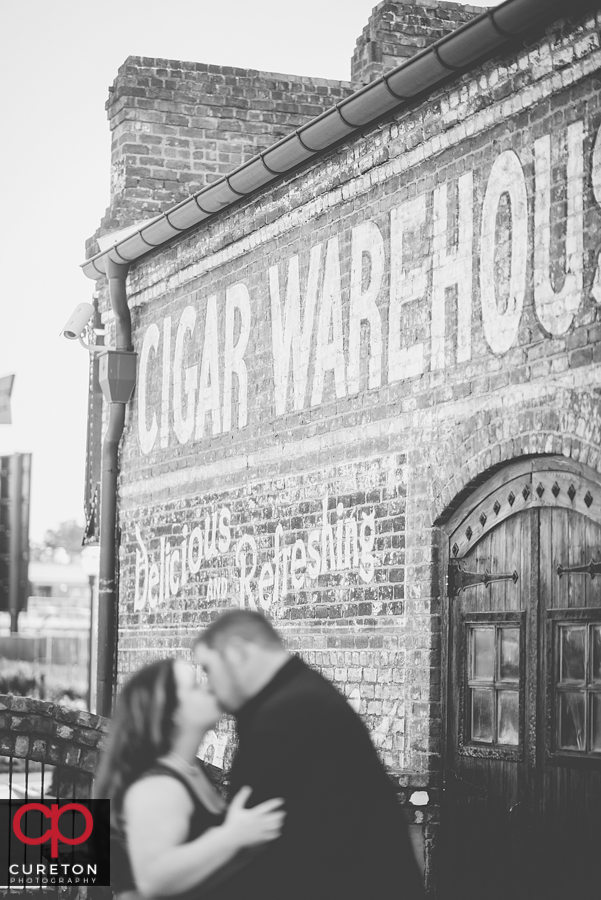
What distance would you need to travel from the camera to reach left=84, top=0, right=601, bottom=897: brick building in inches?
256

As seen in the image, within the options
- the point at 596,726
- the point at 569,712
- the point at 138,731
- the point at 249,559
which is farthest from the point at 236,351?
the point at 138,731

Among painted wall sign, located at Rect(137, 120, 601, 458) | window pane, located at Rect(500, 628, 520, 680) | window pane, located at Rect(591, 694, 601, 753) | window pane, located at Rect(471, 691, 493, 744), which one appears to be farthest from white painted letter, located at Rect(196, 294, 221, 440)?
window pane, located at Rect(591, 694, 601, 753)

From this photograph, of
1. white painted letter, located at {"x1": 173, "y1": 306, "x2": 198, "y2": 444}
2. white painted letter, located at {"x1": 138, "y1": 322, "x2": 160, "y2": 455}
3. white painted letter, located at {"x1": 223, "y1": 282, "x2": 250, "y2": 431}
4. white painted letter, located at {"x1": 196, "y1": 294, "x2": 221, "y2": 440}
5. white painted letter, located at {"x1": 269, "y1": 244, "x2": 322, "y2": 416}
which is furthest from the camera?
white painted letter, located at {"x1": 138, "y1": 322, "x2": 160, "y2": 455}

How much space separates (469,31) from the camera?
6965 mm

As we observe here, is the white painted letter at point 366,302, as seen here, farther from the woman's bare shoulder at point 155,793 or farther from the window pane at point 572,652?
the woman's bare shoulder at point 155,793

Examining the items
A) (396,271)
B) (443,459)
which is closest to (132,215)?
(396,271)

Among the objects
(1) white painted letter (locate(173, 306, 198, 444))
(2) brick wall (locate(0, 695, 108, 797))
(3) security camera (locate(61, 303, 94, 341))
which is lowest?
(2) brick wall (locate(0, 695, 108, 797))

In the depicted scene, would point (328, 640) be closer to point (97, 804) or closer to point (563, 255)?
point (563, 255)

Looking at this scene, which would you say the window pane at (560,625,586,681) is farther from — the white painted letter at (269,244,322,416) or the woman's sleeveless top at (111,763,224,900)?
the white painted letter at (269,244,322,416)

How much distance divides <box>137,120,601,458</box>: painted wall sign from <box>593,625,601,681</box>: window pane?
4.74 feet

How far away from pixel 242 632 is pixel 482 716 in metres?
3.08

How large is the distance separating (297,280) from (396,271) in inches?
51.6

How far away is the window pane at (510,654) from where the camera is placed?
6863mm

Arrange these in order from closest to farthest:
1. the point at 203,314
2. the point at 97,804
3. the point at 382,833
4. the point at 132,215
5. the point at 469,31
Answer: the point at 382,833
the point at 97,804
the point at 469,31
the point at 203,314
the point at 132,215
